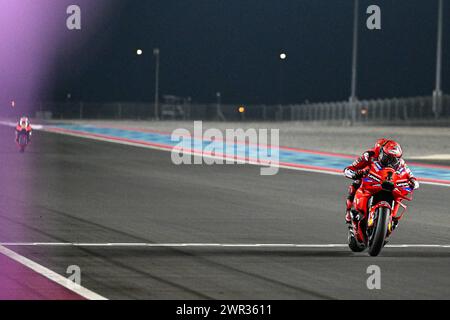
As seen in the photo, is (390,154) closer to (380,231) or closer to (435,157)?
(380,231)

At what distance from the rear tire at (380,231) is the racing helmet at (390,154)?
0.62 m

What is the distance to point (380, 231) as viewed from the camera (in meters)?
12.8

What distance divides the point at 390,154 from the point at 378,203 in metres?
0.60

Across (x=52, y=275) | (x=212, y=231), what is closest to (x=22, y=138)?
(x=212, y=231)

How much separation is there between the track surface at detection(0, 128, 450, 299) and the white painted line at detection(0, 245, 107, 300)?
12 centimetres

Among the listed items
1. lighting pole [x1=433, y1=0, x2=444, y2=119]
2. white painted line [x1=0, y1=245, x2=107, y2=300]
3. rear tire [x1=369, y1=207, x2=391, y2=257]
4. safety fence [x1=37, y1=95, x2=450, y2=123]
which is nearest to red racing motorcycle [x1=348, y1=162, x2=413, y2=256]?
rear tire [x1=369, y1=207, x2=391, y2=257]

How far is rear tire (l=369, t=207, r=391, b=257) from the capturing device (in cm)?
1269

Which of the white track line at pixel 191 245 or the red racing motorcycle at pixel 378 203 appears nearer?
the red racing motorcycle at pixel 378 203

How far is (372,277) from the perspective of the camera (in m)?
11.4

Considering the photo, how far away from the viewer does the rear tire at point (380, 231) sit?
12.7 meters

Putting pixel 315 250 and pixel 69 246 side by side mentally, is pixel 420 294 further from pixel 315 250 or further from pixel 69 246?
pixel 69 246

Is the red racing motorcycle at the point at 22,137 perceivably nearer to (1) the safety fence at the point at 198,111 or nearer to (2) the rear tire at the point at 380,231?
(2) the rear tire at the point at 380,231

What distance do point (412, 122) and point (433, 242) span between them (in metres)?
45.0

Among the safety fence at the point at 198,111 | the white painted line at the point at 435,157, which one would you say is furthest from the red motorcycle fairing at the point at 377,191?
the safety fence at the point at 198,111
